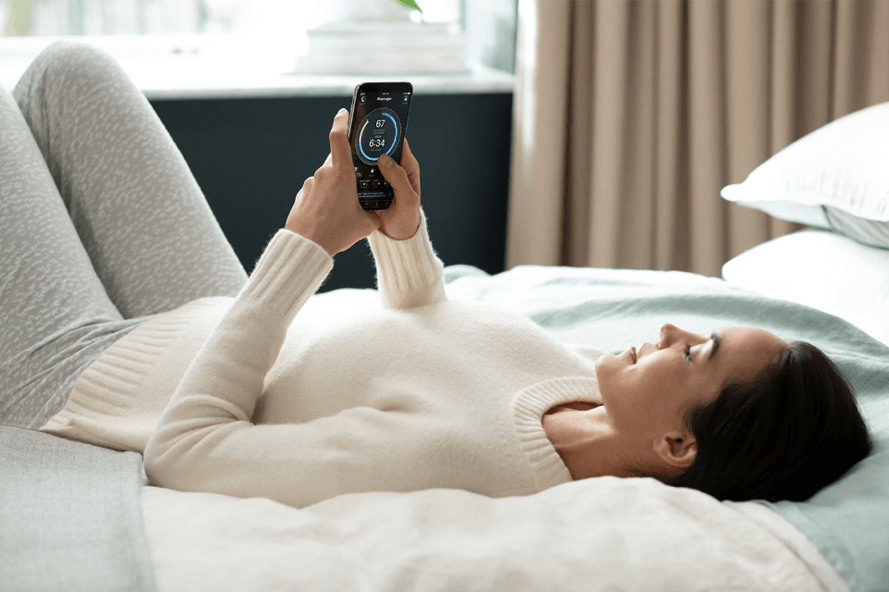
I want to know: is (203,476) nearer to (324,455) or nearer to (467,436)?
(324,455)

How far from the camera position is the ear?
83 centimetres

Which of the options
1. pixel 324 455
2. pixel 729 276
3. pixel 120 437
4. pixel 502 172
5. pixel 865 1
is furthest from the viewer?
pixel 502 172

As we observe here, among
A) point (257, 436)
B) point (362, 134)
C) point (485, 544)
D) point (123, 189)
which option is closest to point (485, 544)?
point (485, 544)

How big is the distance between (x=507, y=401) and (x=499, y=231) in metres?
1.35

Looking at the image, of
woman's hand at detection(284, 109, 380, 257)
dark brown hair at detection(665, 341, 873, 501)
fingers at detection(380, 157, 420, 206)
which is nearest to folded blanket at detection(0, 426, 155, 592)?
woman's hand at detection(284, 109, 380, 257)

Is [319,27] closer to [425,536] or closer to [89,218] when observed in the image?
[89,218]

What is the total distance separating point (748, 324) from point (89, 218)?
0.99m

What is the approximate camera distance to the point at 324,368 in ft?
2.97

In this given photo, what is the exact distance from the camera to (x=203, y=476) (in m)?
0.78

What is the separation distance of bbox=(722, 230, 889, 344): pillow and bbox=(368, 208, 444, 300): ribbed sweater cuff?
0.67m

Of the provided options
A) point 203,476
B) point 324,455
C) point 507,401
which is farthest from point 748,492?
point 203,476

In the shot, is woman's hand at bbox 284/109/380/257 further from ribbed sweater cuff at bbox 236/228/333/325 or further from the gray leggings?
the gray leggings

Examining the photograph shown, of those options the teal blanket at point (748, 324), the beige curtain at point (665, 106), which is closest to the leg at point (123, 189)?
the teal blanket at point (748, 324)

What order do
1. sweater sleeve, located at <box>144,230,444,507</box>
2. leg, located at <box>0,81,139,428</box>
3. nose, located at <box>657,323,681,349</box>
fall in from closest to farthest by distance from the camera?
1. sweater sleeve, located at <box>144,230,444,507</box>
2. nose, located at <box>657,323,681,349</box>
3. leg, located at <box>0,81,139,428</box>
